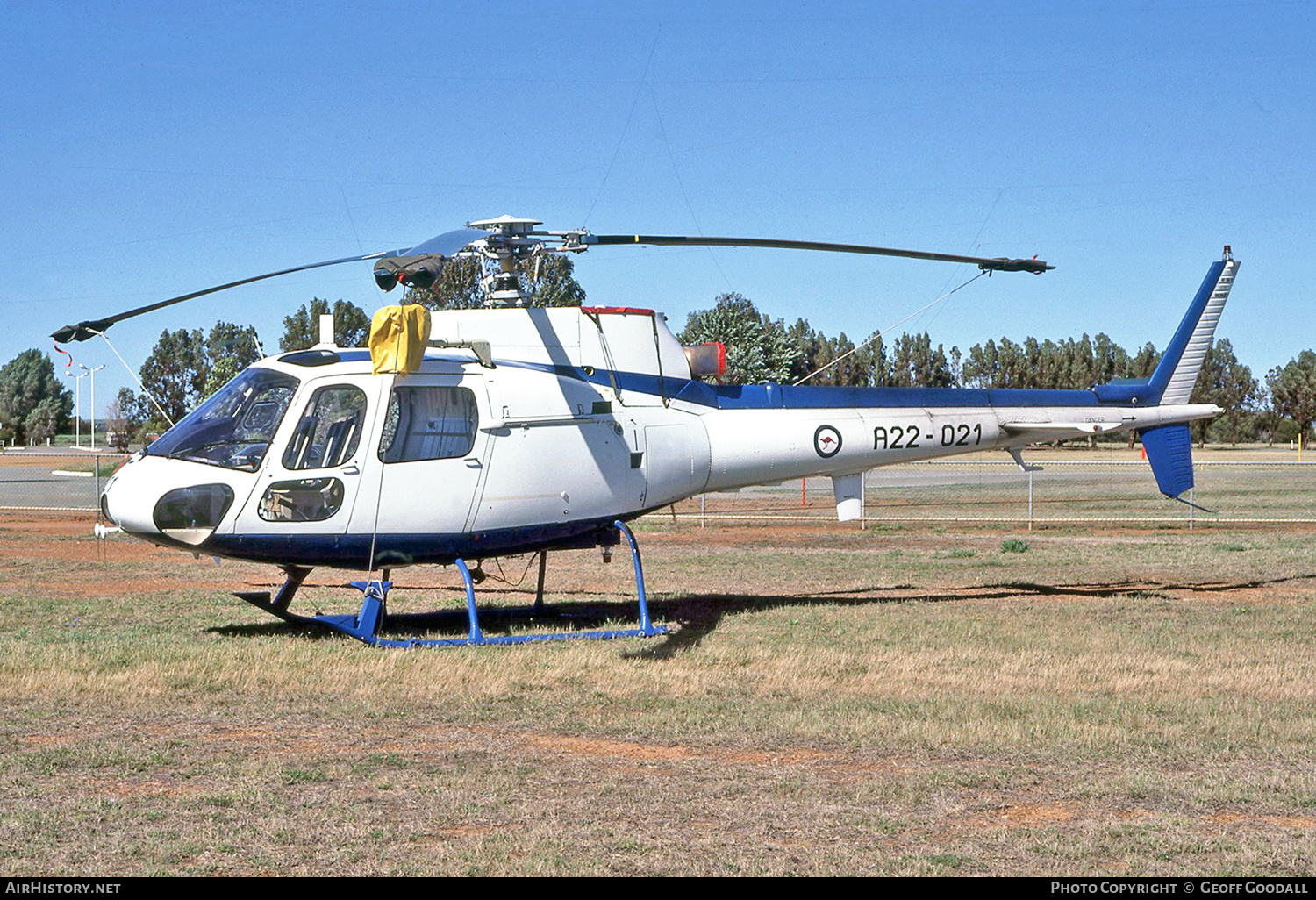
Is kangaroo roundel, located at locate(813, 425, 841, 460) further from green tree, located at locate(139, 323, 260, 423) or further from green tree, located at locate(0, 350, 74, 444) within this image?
green tree, located at locate(0, 350, 74, 444)

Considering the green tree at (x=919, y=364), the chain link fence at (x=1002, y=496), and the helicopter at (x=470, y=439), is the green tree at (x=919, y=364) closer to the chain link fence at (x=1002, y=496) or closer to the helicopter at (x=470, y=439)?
the chain link fence at (x=1002, y=496)

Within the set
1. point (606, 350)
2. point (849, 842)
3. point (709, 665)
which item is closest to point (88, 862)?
point (849, 842)

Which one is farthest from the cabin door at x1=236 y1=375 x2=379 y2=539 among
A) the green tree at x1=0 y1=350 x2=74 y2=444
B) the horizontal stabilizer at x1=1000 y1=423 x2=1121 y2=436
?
the green tree at x1=0 y1=350 x2=74 y2=444

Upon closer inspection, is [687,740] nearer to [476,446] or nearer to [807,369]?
[476,446]

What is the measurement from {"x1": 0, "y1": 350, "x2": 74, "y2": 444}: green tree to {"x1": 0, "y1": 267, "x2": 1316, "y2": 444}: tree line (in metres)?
0.12

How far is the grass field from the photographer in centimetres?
596

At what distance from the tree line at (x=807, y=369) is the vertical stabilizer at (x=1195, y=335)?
3316 cm

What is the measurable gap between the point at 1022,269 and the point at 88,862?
34.2ft

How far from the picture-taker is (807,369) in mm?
89438

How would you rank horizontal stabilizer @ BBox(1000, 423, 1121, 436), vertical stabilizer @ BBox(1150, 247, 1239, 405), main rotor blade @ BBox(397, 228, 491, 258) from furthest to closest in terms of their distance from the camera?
vertical stabilizer @ BBox(1150, 247, 1239, 405) < horizontal stabilizer @ BBox(1000, 423, 1121, 436) < main rotor blade @ BBox(397, 228, 491, 258)

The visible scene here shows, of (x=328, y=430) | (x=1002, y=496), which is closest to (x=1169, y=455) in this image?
(x=328, y=430)

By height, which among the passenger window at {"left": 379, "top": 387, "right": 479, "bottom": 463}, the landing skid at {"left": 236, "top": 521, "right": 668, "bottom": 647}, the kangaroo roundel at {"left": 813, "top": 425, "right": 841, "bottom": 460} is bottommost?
the landing skid at {"left": 236, "top": 521, "right": 668, "bottom": 647}

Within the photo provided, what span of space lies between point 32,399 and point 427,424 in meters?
127

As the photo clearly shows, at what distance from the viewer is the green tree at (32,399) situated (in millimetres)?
111000
